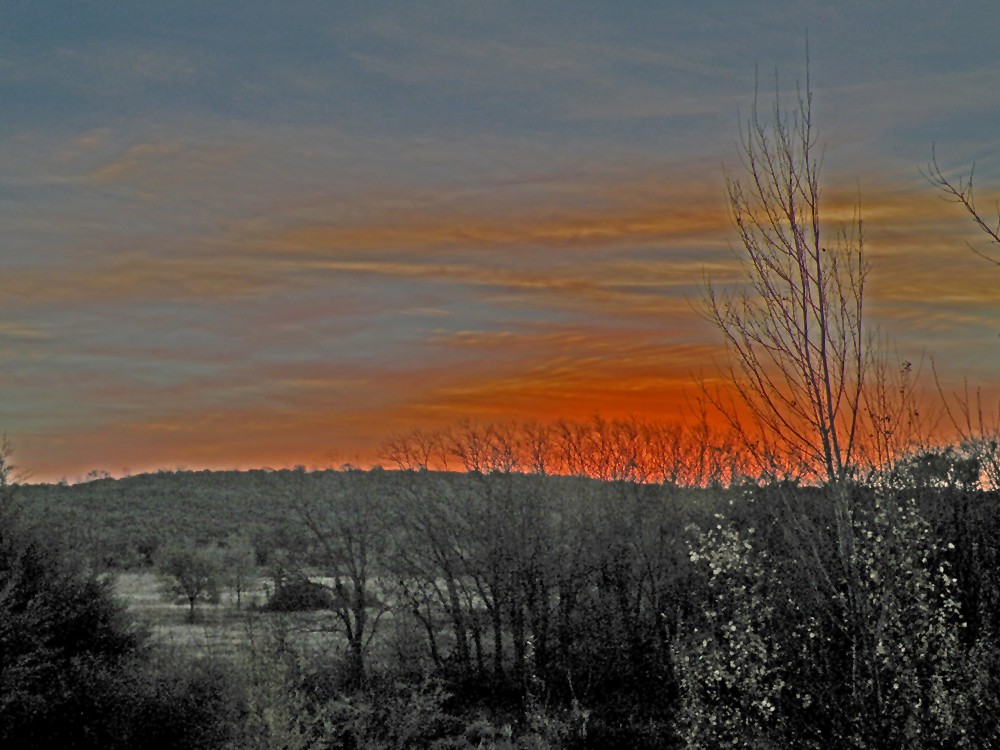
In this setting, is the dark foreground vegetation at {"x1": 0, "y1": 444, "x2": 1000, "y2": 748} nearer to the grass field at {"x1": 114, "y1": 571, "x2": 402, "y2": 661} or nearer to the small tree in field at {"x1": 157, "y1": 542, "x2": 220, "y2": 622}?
the grass field at {"x1": 114, "y1": 571, "x2": 402, "y2": 661}

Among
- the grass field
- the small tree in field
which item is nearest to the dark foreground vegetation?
the grass field

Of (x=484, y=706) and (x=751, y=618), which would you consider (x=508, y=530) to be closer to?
(x=484, y=706)

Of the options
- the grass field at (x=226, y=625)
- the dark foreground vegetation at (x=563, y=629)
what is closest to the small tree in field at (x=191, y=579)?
→ the grass field at (x=226, y=625)

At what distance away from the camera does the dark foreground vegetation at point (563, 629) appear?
8.95 meters

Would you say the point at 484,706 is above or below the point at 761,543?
below

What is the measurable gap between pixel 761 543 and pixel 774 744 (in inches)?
154

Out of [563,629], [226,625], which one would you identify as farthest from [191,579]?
[563,629]

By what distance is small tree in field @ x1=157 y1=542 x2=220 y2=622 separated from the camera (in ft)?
85.5

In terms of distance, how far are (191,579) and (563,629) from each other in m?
13.1

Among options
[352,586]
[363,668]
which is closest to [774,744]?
[363,668]

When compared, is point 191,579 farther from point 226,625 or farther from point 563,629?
point 563,629

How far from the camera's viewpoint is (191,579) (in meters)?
26.2

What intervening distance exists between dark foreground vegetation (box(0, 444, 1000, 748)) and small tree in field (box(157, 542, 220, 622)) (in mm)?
5912

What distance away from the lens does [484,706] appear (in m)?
16.5
